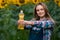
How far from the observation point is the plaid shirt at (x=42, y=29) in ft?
14.6

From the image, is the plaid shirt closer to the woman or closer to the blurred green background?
the woman

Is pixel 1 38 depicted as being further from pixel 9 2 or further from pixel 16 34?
pixel 9 2

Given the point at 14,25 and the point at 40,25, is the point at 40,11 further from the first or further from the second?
the point at 14,25

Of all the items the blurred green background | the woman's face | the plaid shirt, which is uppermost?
the woman's face

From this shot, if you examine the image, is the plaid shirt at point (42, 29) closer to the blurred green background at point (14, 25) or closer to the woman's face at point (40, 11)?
the woman's face at point (40, 11)

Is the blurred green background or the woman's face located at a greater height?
the woman's face

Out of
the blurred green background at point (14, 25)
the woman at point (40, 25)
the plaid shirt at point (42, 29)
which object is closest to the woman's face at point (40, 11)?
the woman at point (40, 25)

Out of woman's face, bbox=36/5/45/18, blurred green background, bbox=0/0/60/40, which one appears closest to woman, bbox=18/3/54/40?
woman's face, bbox=36/5/45/18

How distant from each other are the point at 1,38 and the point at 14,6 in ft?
3.38

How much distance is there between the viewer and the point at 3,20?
613 cm

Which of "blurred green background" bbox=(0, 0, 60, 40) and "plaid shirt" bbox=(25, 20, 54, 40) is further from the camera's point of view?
"blurred green background" bbox=(0, 0, 60, 40)

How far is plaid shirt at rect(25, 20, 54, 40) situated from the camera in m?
4.45

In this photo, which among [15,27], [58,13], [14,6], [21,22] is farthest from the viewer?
[14,6]

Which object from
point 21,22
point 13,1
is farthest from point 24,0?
point 21,22
